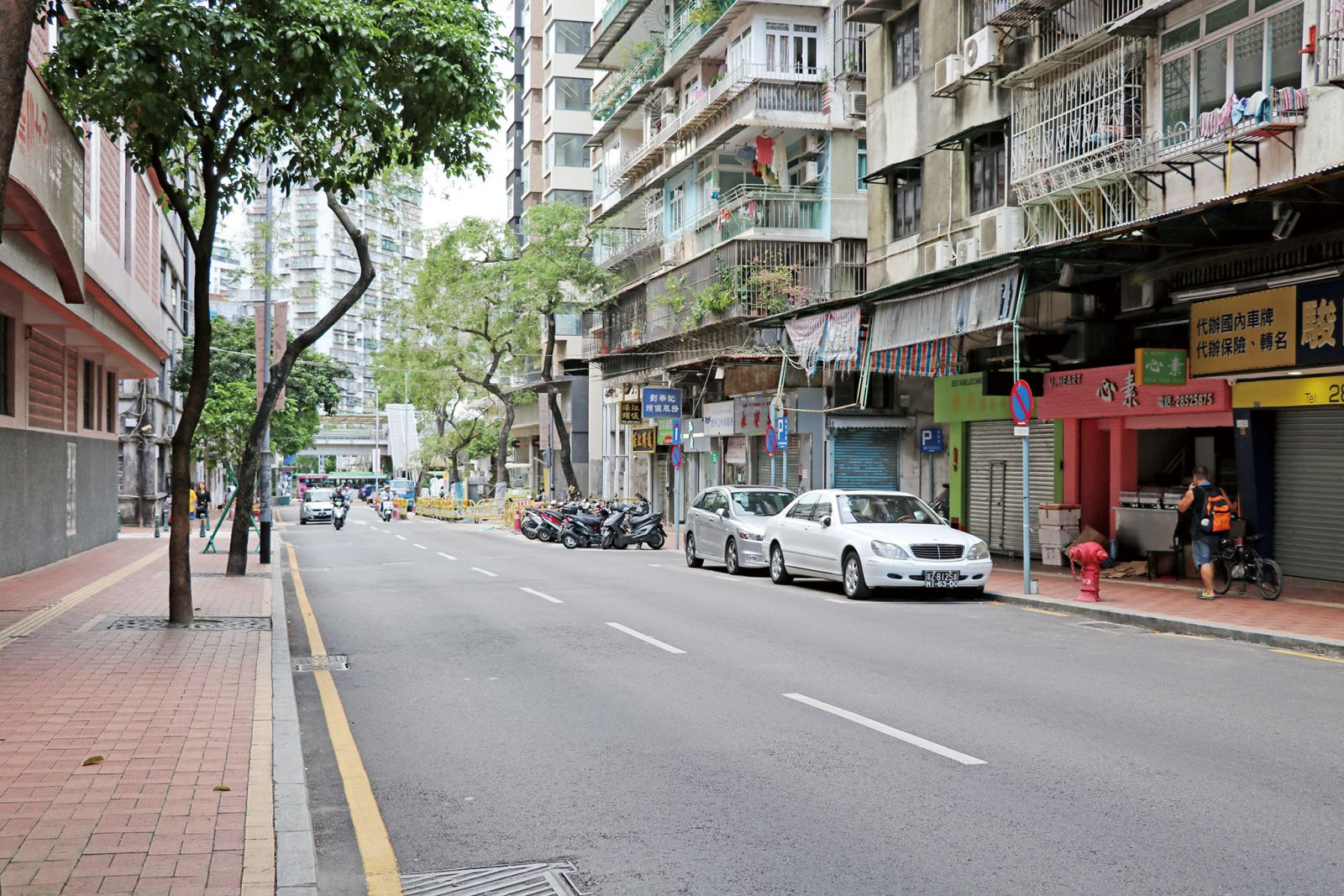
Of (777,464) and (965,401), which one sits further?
(777,464)

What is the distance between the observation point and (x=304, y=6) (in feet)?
36.0

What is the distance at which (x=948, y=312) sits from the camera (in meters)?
19.2

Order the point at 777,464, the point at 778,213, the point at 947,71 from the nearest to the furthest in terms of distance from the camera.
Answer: the point at 947,71 < the point at 778,213 < the point at 777,464

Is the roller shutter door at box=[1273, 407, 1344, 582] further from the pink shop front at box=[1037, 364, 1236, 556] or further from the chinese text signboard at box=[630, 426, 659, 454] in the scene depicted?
the chinese text signboard at box=[630, 426, 659, 454]

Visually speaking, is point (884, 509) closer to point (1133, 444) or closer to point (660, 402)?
point (1133, 444)

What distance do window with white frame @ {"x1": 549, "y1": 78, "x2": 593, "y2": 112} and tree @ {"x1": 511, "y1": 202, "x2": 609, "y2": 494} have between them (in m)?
15.9

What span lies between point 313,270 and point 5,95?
10383 centimetres

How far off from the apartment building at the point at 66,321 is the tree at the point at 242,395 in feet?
70.7

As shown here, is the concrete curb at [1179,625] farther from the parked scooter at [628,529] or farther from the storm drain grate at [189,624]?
the parked scooter at [628,529]

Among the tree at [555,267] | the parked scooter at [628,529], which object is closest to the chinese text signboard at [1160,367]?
the parked scooter at [628,529]

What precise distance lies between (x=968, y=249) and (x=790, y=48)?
44.0 ft

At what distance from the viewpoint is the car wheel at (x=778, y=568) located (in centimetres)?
1964

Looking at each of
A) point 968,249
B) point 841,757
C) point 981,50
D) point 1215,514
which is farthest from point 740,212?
point 841,757

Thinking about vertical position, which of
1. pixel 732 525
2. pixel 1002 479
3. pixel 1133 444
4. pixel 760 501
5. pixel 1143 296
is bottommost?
pixel 732 525
